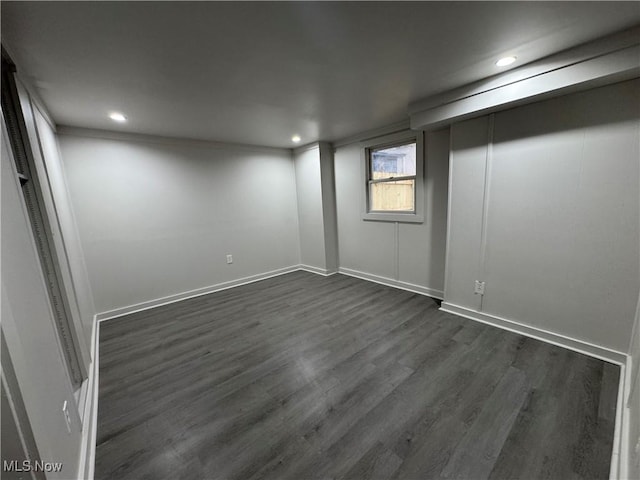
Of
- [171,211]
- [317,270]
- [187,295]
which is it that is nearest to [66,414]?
[187,295]

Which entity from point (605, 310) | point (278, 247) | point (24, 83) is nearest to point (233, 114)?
point (24, 83)

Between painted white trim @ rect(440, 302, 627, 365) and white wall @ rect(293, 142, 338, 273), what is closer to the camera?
painted white trim @ rect(440, 302, 627, 365)

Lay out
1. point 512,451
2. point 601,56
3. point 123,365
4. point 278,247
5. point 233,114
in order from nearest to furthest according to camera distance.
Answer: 1. point 512,451
2. point 601,56
3. point 123,365
4. point 233,114
5. point 278,247

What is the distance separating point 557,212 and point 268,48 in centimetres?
247

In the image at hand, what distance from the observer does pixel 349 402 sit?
1.68m

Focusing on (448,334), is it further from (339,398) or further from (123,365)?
(123,365)

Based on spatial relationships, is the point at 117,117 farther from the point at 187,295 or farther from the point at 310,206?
the point at 310,206

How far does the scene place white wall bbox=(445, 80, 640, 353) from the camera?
1815 millimetres

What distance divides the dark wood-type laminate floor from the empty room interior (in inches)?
0.6

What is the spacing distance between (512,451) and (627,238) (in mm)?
1695

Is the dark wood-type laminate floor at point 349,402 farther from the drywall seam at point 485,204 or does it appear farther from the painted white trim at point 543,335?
the drywall seam at point 485,204

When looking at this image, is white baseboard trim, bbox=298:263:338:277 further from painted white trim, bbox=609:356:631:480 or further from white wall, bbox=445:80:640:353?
painted white trim, bbox=609:356:631:480

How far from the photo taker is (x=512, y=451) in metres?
1.32

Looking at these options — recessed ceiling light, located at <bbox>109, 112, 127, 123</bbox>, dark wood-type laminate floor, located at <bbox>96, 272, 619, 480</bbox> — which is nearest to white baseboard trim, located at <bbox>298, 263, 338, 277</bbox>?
dark wood-type laminate floor, located at <bbox>96, 272, 619, 480</bbox>
